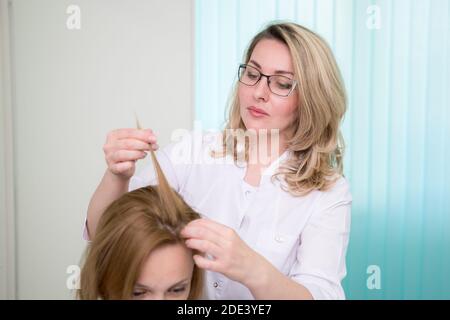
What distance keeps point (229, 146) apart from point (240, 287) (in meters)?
0.42

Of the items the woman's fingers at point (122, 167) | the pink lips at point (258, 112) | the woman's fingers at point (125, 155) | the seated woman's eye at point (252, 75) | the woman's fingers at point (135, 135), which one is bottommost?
the woman's fingers at point (122, 167)

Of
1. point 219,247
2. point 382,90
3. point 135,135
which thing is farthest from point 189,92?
point 219,247

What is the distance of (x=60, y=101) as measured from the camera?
2180mm

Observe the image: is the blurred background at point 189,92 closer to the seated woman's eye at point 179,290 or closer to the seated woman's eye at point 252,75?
the seated woman's eye at point 252,75

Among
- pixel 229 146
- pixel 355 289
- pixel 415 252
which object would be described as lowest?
pixel 355 289

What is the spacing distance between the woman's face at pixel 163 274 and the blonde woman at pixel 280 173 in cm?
19

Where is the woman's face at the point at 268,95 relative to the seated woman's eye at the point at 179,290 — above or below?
above

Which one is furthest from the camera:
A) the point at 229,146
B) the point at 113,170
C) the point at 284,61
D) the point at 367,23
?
the point at 367,23

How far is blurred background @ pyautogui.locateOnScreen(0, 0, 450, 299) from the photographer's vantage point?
7.09 feet

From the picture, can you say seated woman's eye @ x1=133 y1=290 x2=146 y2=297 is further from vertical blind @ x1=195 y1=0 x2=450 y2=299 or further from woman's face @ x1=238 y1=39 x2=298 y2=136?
vertical blind @ x1=195 y1=0 x2=450 y2=299

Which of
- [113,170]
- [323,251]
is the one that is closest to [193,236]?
[113,170]

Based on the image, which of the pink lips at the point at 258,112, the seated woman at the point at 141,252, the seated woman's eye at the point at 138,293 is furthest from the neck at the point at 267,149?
the seated woman's eye at the point at 138,293

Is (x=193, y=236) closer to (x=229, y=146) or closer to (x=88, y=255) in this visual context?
(x=88, y=255)

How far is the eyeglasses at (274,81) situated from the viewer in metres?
1.30
